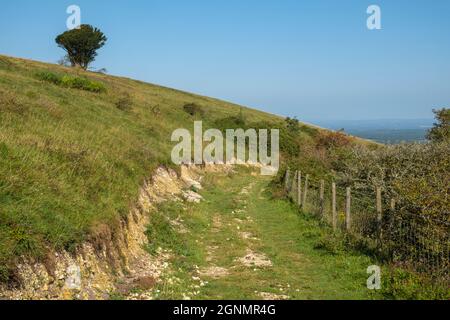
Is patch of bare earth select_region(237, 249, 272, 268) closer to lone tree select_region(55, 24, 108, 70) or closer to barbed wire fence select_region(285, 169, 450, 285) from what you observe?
barbed wire fence select_region(285, 169, 450, 285)

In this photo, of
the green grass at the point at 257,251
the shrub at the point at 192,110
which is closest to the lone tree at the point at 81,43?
the shrub at the point at 192,110

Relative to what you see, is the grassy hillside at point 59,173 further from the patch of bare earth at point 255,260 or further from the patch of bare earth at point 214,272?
the patch of bare earth at point 255,260

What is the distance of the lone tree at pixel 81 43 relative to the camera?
233ft

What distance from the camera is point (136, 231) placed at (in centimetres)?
1298

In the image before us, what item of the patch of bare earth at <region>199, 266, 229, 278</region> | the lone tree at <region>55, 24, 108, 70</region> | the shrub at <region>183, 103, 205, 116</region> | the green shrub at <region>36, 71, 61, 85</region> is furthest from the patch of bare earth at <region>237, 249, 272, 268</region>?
the lone tree at <region>55, 24, 108, 70</region>

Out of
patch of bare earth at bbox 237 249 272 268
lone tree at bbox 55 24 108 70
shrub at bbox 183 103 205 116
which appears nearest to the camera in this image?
patch of bare earth at bbox 237 249 272 268

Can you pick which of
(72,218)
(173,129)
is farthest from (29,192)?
(173,129)

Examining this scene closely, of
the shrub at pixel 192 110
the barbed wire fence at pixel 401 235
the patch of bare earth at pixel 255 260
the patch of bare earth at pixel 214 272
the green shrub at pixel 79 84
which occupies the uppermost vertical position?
the green shrub at pixel 79 84

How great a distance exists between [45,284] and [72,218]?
88.6 inches

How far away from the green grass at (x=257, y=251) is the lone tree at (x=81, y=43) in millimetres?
59615

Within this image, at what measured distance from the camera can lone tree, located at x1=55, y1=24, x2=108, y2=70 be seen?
233ft

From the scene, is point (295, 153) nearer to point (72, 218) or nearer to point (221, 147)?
point (221, 147)

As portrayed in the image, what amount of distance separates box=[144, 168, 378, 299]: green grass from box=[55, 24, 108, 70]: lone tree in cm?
5962

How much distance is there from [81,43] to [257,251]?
6758 cm
